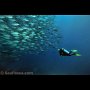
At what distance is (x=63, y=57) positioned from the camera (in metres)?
4.02

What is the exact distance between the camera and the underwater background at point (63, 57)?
4.00 m

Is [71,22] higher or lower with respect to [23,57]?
higher

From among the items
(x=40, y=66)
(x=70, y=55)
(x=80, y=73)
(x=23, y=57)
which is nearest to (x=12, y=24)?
(x=23, y=57)

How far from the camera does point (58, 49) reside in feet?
13.1

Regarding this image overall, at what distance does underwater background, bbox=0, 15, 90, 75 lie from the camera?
4.00 meters

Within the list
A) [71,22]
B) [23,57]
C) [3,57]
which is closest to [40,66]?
[23,57]

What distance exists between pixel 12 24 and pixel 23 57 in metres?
0.59

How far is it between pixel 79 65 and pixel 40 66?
0.66 metres

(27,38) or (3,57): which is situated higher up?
(27,38)

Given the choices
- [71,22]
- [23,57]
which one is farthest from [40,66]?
[71,22]

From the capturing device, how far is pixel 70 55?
4.00 metres
